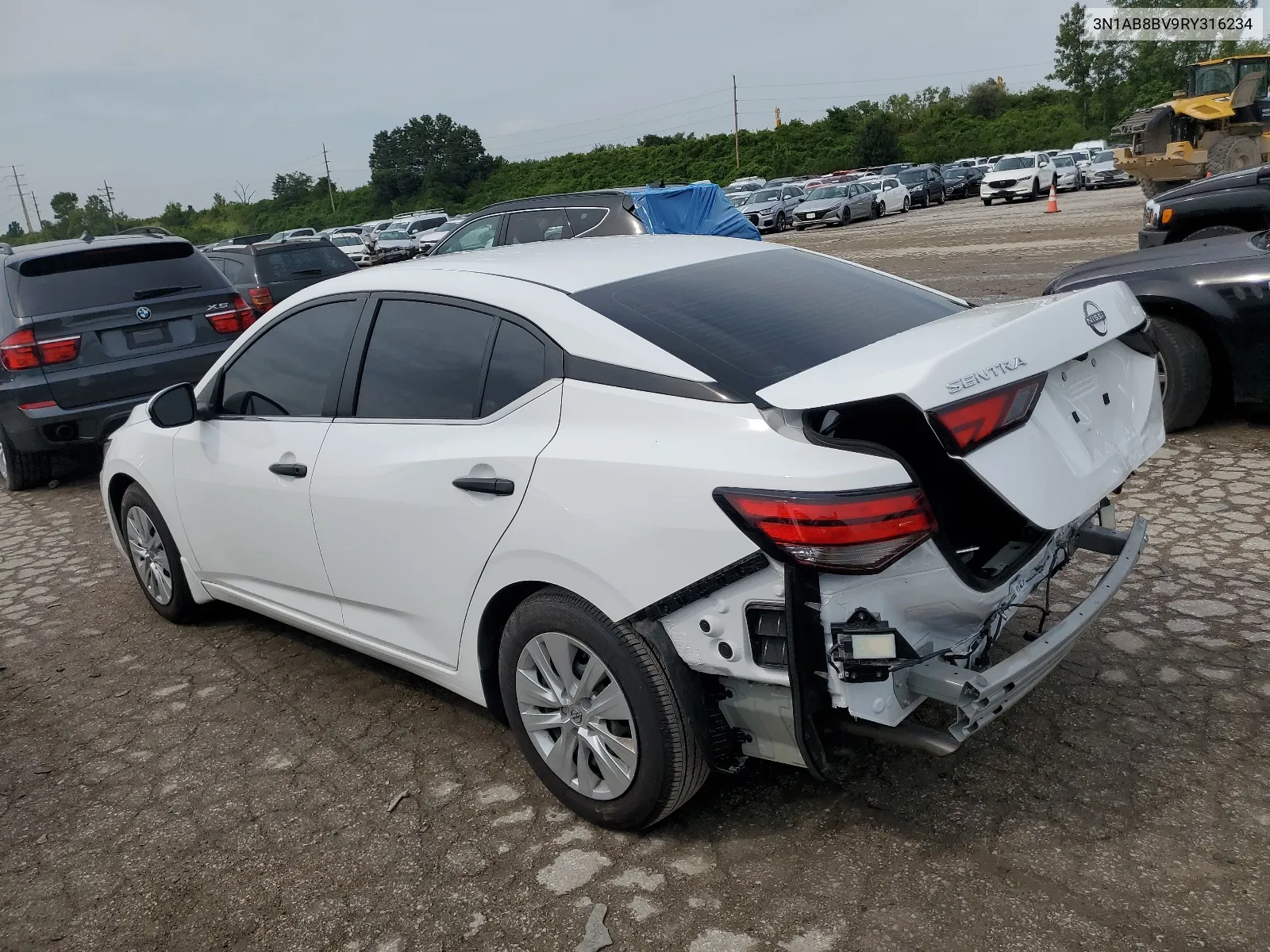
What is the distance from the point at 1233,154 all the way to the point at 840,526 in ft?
78.5

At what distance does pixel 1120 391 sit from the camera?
123 inches

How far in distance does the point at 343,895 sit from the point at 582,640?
3.20ft

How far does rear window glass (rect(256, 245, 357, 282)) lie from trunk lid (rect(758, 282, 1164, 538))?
12076 mm

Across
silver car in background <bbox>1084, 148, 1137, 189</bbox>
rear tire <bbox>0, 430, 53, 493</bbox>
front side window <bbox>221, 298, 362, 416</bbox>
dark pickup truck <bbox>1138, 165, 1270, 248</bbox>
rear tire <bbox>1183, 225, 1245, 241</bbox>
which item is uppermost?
front side window <bbox>221, 298, 362, 416</bbox>

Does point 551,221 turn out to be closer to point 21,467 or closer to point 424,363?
Answer: point 21,467

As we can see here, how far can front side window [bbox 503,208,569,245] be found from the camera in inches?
454

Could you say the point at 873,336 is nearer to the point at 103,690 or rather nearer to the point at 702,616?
the point at 702,616

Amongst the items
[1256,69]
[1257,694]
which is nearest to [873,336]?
[1257,694]

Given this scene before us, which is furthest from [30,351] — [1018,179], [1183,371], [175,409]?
[1018,179]

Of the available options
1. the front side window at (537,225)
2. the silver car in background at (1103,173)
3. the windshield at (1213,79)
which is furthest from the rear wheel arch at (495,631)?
the silver car in background at (1103,173)

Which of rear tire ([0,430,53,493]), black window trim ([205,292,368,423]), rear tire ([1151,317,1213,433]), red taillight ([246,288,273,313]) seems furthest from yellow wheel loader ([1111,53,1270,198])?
black window trim ([205,292,368,423])

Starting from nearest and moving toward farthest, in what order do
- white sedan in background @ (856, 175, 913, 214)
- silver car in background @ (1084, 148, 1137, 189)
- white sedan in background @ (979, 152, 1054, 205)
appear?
white sedan in background @ (979, 152, 1054, 205)
white sedan in background @ (856, 175, 913, 214)
silver car in background @ (1084, 148, 1137, 189)

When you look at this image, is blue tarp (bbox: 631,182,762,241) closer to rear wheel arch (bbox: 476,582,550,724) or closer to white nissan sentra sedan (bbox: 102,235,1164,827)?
white nissan sentra sedan (bbox: 102,235,1164,827)

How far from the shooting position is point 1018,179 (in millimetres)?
34125
